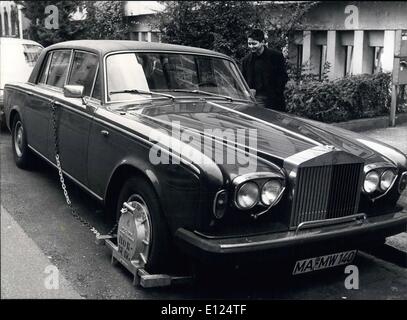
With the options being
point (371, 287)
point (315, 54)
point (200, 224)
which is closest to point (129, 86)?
point (200, 224)

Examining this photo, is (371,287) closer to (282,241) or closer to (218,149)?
(282,241)

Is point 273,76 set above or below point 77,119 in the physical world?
above

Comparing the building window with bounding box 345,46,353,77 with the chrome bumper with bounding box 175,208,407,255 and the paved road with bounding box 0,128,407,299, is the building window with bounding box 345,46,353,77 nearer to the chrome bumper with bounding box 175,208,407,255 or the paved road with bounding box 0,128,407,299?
the paved road with bounding box 0,128,407,299

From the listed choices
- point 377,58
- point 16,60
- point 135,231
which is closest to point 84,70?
point 135,231

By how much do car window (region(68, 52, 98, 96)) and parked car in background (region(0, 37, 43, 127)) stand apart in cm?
462

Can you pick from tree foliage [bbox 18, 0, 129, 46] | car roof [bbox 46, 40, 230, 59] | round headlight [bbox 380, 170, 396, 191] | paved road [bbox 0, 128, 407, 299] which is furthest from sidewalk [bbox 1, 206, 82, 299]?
tree foliage [bbox 18, 0, 129, 46]

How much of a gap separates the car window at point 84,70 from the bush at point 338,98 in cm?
493

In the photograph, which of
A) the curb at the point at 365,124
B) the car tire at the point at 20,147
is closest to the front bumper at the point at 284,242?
the car tire at the point at 20,147

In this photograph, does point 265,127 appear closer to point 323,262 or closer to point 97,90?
point 323,262

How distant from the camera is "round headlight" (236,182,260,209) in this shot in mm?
3787

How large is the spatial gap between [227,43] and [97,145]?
23.9 feet

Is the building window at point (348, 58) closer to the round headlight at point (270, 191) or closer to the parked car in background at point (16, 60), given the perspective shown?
the parked car in background at point (16, 60)

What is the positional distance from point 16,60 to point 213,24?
403cm

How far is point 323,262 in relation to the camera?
417 cm
